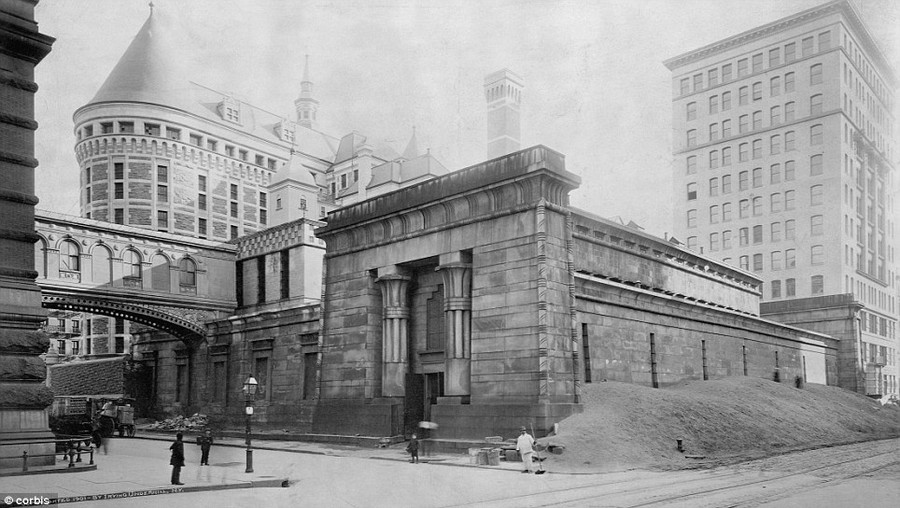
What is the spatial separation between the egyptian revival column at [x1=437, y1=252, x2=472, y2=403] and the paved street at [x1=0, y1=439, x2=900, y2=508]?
384 cm

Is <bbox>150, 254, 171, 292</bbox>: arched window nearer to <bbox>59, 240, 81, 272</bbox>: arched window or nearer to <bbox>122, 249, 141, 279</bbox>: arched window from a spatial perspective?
<bbox>122, 249, 141, 279</bbox>: arched window

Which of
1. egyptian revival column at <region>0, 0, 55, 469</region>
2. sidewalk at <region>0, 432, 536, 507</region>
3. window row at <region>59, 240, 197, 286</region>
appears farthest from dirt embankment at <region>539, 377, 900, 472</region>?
window row at <region>59, 240, 197, 286</region>

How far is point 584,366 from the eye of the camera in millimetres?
28406

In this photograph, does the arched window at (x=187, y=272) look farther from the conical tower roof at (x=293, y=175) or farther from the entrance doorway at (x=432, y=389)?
the entrance doorway at (x=432, y=389)

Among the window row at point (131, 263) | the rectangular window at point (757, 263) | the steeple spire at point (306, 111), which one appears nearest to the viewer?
the window row at point (131, 263)

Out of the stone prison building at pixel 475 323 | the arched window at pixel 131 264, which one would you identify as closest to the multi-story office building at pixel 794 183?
the stone prison building at pixel 475 323

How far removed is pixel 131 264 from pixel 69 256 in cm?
407

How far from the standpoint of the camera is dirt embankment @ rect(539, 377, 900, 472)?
21875mm

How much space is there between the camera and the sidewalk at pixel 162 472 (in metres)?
15.1

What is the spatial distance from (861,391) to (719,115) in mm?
25971

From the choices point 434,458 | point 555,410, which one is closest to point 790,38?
point 555,410

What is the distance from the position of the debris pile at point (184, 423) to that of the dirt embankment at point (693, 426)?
26427 millimetres

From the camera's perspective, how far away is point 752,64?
166 feet

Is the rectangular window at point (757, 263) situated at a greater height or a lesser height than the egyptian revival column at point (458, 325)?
greater
